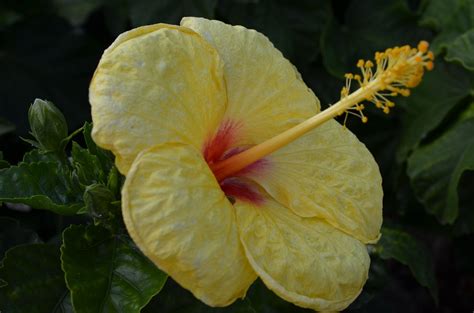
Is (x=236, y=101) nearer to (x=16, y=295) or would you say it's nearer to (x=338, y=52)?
(x=16, y=295)

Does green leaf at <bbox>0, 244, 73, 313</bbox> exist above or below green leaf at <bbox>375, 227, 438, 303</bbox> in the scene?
above

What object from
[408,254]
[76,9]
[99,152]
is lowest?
[408,254]

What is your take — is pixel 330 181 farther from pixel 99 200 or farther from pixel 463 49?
pixel 463 49

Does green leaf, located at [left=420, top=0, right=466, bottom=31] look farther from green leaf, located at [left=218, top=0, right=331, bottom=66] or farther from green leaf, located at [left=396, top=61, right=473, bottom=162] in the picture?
green leaf, located at [left=218, top=0, right=331, bottom=66]

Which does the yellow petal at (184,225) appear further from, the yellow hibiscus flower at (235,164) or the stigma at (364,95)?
the stigma at (364,95)

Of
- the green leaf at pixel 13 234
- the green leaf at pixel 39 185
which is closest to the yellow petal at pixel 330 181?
the green leaf at pixel 39 185

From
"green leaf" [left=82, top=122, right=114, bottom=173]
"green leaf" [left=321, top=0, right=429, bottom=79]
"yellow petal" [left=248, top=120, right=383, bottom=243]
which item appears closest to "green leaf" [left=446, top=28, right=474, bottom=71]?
"green leaf" [left=321, top=0, right=429, bottom=79]

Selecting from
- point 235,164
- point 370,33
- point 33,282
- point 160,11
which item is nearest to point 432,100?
point 370,33
